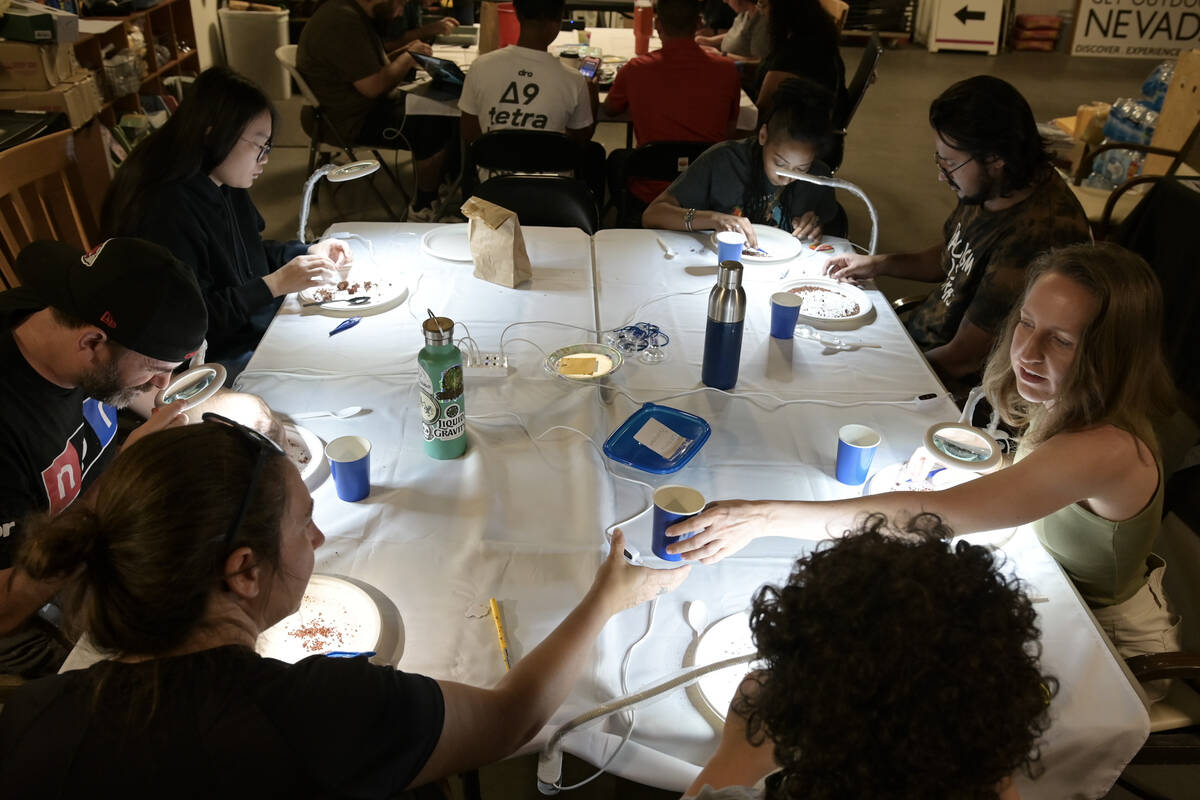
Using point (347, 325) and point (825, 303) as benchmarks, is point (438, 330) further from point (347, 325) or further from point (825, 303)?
point (825, 303)

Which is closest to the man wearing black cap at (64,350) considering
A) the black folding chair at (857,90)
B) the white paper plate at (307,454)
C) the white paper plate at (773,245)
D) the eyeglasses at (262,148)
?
the white paper plate at (307,454)

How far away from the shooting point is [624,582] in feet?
4.05

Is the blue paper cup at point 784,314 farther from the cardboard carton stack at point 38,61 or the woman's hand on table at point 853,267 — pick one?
the cardboard carton stack at point 38,61

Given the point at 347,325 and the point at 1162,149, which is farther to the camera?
the point at 1162,149

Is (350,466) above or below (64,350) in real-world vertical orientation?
below

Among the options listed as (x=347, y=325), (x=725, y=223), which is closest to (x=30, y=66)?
(x=347, y=325)

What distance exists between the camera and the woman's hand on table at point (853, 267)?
92.4 inches

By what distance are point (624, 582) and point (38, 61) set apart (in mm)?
3720

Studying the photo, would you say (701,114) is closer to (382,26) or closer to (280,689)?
(382,26)

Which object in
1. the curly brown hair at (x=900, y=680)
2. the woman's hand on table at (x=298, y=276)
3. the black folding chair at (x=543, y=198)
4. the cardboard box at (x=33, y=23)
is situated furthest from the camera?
the cardboard box at (x=33, y=23)

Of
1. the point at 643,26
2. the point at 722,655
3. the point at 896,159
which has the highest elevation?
the point at 643,26

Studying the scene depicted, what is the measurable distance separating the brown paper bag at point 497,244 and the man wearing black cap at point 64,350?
0.84 meters

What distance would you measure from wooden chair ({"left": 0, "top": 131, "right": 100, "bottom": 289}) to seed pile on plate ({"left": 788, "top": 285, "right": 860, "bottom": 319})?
1.96 m

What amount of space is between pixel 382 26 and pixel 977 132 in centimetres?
336
